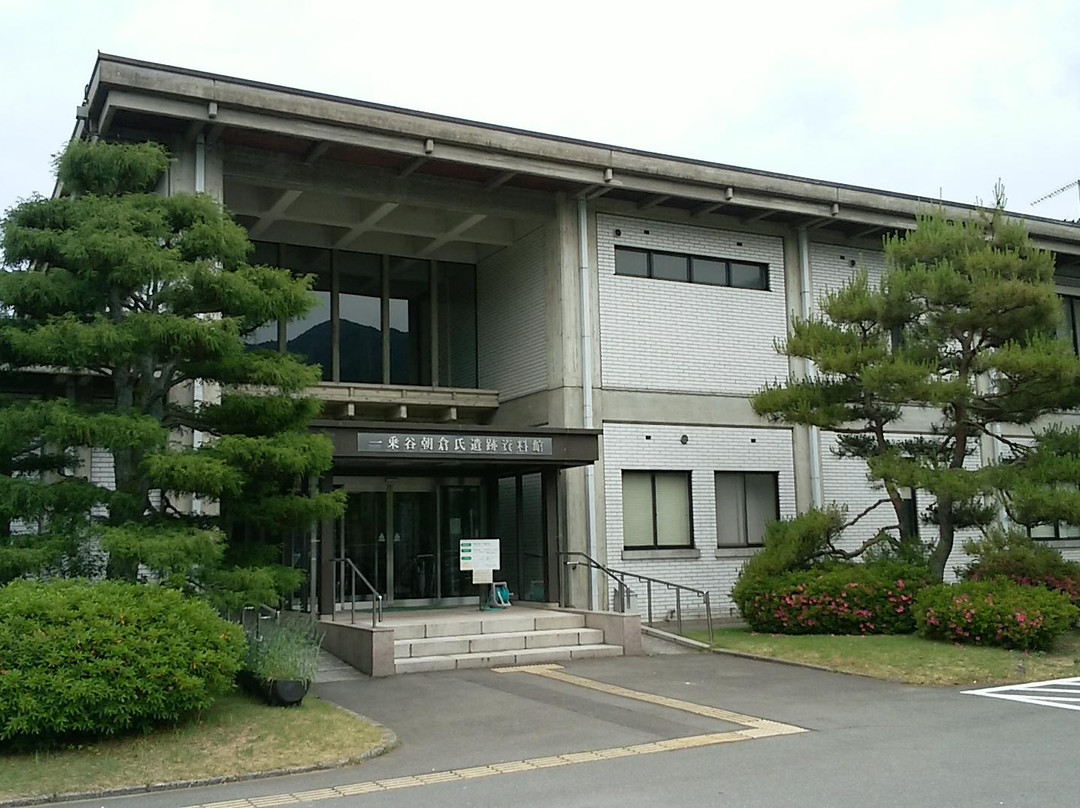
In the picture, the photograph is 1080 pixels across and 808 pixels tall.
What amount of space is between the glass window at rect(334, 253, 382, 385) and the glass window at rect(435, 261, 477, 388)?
142 centimetres

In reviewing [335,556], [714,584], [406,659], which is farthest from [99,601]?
[714,584]

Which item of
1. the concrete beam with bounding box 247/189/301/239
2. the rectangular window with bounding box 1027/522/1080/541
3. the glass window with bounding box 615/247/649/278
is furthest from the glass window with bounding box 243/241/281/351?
the rectangular window with bounding box 1027/522/1080/541

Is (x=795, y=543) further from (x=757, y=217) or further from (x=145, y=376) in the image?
(x=145, y=376)

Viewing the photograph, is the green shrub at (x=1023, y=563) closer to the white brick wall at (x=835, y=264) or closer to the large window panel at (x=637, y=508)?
the large window panel at (x=637, y=508)

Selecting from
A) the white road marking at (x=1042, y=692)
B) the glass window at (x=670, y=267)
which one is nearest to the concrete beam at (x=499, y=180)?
the glass window at (x=670, y=267)

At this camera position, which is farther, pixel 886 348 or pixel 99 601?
pixel 886 348

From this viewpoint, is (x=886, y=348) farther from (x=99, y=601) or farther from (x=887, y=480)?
(x=99, y=601)

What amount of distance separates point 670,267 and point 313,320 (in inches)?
285

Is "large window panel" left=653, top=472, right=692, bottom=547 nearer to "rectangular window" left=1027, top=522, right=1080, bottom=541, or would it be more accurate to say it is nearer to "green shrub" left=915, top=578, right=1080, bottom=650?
"green shrub" left=915, top=578, right=1080, bottom=650

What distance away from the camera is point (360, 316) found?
2239cm

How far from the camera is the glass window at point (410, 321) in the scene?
2280 cm

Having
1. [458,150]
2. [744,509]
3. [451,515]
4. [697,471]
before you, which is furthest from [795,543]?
[458,150]

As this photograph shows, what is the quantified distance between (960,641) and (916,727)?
5258 mm

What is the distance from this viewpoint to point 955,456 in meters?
17.2
